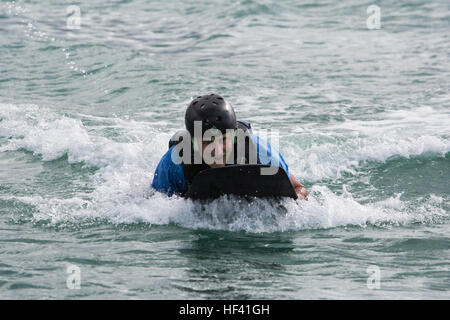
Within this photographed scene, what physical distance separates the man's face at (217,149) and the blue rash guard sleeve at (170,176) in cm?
31

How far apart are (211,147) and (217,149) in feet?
0.18

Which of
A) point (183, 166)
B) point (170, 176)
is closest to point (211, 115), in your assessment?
point (183, 166)

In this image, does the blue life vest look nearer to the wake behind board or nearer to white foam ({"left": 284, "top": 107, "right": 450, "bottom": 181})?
the wake behind board

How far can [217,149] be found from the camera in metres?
6.09

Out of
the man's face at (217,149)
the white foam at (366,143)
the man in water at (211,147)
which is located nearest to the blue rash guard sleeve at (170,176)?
the man in water at (211,147)

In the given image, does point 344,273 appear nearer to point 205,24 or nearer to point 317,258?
point 317,258

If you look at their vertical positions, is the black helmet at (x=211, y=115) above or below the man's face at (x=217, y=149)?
above

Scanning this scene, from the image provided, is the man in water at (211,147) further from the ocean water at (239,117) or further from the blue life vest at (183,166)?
the ocean water at (239,117)

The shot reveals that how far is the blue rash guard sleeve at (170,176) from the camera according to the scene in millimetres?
6328

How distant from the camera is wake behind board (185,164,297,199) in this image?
5.93 meters

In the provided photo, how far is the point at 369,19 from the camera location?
643 inches

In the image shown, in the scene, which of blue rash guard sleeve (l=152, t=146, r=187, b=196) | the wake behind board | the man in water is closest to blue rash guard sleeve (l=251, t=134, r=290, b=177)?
the man in water
